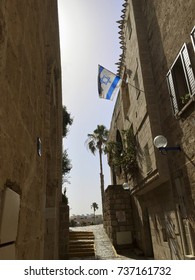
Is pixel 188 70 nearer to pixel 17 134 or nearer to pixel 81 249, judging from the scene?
pixel 17 134

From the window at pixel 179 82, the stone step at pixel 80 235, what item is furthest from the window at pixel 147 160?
the stone step at pixel 80 235

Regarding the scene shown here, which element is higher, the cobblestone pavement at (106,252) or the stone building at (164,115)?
the stone building at (164,115)

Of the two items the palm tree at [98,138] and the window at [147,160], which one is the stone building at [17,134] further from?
the palm tree at [98,138]

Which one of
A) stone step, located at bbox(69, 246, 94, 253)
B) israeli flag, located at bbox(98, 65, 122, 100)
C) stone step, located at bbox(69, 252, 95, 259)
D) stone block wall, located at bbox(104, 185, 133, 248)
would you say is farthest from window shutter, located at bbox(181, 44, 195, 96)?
stone step, located at bbox(69, 246, 94, 253)

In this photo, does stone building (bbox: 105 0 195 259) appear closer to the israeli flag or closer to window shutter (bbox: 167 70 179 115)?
window shutter (bbox: 167 70 179 115)

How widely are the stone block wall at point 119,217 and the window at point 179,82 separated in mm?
8494

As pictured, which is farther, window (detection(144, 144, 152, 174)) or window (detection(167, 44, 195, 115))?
window (detection(144, 144, 152, 174))

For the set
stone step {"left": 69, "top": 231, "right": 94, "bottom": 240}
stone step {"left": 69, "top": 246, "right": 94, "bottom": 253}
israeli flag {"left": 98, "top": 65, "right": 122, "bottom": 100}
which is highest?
israeli flag {"left": 98, "top": 65, "right": 122, "bottom": 100}

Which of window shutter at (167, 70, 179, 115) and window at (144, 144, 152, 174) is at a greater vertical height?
A: window shutter at (167, 70, 179, 115)

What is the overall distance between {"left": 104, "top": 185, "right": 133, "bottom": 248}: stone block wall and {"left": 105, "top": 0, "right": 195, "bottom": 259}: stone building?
1.52 meters

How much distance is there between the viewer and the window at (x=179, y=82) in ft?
20.9

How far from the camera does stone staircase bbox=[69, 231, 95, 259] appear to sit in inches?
482

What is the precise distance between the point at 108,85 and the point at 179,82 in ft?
12.9

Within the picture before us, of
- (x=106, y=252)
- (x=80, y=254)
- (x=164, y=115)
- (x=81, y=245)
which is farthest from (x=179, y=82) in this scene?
(x=81, y=245)
